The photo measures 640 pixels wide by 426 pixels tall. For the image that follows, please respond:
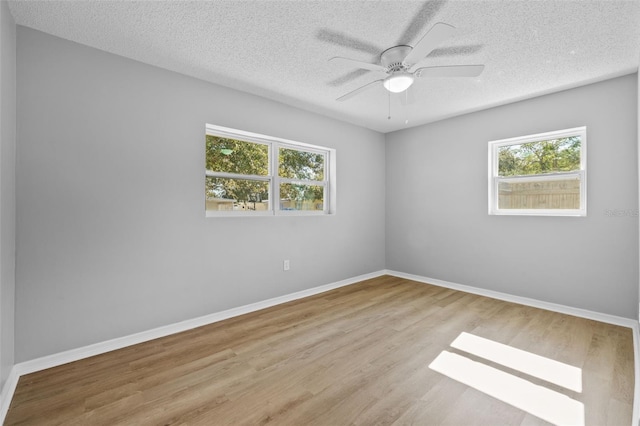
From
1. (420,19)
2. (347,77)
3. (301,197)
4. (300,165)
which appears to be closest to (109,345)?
(301,197)

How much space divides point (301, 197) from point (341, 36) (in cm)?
214

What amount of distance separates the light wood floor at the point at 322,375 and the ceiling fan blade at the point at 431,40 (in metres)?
2.21

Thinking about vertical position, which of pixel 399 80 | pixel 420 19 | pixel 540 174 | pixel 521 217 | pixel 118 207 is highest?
pixel 420 19

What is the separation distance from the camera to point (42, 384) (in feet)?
6.31

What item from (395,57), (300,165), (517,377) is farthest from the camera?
(300,165)

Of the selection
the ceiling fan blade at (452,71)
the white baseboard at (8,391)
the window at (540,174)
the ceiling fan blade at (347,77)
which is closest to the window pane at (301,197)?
the ceiling fan blade at (347,77)

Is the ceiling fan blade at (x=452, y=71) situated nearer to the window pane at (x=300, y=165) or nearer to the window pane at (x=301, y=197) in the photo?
the window pane at (x=300, y=165)

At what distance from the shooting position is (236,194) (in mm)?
3305

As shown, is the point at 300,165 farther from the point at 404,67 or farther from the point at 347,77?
the point at 404,67

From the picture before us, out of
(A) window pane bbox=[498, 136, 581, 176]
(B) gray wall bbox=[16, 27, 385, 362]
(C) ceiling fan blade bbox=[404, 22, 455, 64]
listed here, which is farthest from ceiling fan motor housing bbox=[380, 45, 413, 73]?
(A) window pane bbox=[498, 136, 581, 176]

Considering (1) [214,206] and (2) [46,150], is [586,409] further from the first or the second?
(2) [46,150]

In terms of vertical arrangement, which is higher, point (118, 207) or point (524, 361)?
point (118, 207)

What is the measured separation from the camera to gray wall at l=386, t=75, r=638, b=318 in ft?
9.37

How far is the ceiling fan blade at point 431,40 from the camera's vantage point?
5.46ft
